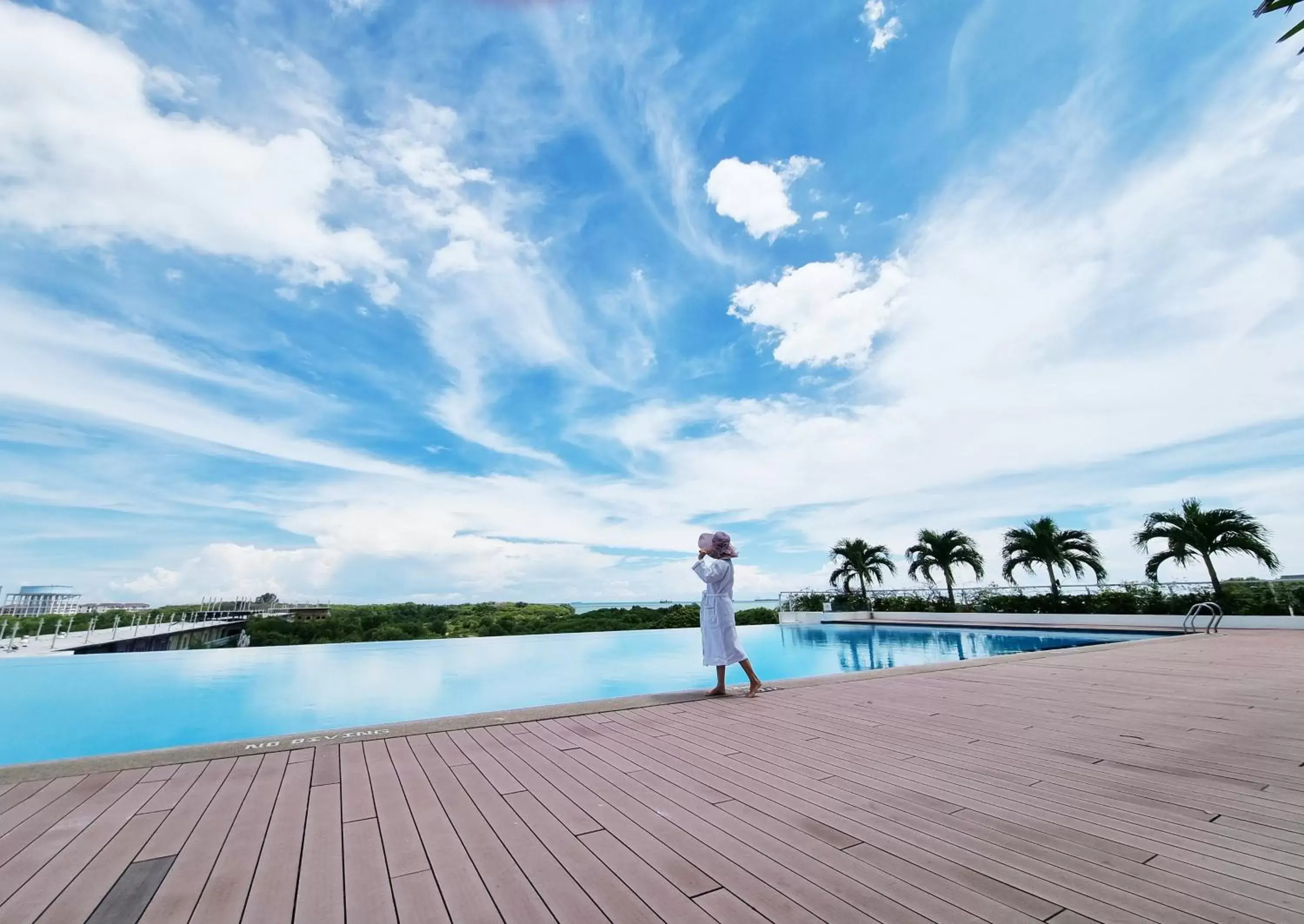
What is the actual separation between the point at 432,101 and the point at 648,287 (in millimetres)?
6045

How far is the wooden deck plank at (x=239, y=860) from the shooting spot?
4.58 ft

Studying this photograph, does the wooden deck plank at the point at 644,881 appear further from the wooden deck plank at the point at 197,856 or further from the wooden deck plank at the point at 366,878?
the wooden deck plank at the point at 197,856

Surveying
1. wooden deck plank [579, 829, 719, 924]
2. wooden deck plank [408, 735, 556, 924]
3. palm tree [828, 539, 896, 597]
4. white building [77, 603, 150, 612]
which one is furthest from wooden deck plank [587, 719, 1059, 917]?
white building [77, 603, 150, 612]

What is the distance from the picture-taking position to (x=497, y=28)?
27.3 ft

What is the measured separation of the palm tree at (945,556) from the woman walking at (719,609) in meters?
17.2

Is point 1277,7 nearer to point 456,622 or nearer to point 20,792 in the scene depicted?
point 20,792

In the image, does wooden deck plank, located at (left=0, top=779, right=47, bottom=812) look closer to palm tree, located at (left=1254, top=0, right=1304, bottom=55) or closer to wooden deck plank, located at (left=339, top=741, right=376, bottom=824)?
wooden deck plank, located at (left=339, top=741, right=376, bottom=824)

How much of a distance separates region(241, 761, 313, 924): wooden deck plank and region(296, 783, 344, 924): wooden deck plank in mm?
18

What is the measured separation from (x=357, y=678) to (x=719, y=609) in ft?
27.4

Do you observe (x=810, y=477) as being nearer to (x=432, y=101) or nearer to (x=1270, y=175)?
(x=1270, y=175)

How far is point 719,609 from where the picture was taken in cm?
456

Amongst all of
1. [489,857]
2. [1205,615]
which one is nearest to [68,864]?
[489,857]

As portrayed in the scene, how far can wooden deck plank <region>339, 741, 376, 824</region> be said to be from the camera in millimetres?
2074

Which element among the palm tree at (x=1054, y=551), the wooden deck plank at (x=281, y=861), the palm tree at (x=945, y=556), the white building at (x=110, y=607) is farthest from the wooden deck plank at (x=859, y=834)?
the white building at (x=110, y=607)
